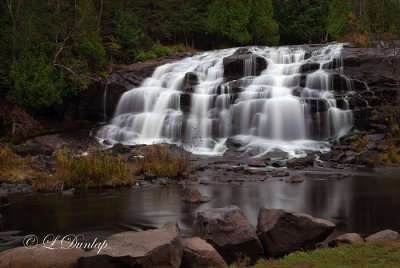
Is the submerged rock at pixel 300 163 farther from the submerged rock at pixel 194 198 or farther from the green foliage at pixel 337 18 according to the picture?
the green foliage at pixel 337 18

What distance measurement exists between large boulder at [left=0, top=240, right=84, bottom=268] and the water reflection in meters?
1.90

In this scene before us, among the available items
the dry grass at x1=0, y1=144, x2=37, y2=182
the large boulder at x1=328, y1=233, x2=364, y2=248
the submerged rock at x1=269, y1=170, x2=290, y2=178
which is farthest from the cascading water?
the large boulder at x1=328, y1=233, x2=364, y2=248

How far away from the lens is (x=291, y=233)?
6.29 m

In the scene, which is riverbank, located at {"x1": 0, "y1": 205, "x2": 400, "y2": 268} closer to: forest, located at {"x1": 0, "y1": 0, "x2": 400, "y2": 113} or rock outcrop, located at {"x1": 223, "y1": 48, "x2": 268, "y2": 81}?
forest, located at {"x1": 0, "y1": 0, "x2": 400, "y2": 113}

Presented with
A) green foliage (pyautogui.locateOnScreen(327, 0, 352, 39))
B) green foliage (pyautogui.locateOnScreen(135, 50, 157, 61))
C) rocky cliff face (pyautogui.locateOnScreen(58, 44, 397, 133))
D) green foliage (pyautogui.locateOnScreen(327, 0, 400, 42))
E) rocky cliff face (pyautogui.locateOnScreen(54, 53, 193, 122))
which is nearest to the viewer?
green foliage (pyautogui.locateOnScreen(327, 0, 400, 42))

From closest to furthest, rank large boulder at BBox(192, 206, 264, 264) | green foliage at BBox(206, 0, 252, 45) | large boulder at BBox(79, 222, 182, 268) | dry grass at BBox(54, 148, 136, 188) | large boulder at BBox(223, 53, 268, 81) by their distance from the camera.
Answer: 1. large boulder at BBox(79, 222, 182, 268)
2. large boulder at BBox(192, 206, 264, 264)
3. dry grass at BBox(54, 148, 136, 188)
4. large boulder at BBox(223, 53, 268, 81)
5. green foliage at BBox(206, 0, 252, 45)

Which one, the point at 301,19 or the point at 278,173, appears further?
the point at 301,19

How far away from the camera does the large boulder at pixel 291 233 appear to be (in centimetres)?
623

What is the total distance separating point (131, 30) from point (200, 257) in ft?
113

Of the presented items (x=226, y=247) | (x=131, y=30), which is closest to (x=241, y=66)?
(x=131, y=30)

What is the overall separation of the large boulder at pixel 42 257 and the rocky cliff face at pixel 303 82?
65.3 feet

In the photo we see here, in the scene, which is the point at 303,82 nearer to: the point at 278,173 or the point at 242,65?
the point at 242,65

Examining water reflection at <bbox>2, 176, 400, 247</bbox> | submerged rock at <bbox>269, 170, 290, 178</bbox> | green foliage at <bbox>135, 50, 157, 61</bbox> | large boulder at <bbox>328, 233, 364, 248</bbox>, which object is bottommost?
water reflection at <bbox>2, 176, 400, 247</bbox>

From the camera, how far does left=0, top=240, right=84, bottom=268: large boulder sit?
5.03 metres
